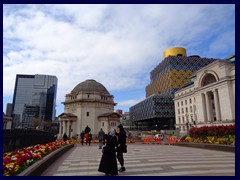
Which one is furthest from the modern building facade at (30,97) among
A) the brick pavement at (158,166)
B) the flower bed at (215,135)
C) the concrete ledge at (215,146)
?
the brick pavement at (158,166)

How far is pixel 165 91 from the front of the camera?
95.3 meters

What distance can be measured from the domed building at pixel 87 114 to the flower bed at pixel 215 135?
107 ft

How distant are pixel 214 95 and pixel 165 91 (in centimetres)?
4863

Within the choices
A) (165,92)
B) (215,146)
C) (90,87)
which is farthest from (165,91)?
(215,146)

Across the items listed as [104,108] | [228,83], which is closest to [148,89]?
[104,108]

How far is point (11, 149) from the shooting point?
11867 millimetres

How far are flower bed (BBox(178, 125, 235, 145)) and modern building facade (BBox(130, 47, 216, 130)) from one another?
62822 millimetres

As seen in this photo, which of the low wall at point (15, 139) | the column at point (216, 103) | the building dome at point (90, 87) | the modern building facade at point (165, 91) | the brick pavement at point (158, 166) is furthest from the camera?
the modern building facade at point (165, 91)

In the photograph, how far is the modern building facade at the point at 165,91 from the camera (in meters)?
86.6

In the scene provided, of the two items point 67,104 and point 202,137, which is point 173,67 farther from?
point 202,137

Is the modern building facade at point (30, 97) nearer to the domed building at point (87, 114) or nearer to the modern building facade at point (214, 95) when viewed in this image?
the domed building at point (87, 114)

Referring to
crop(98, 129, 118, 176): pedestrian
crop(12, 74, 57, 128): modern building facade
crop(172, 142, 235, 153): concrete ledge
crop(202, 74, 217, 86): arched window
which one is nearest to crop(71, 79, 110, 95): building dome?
crop(202, 74, 217, 86): arched window

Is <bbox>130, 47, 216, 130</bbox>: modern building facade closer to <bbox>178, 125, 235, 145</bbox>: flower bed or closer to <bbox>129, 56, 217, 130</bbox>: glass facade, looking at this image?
<bbox>129, 56, 217, 130</bbox>: glass facade
